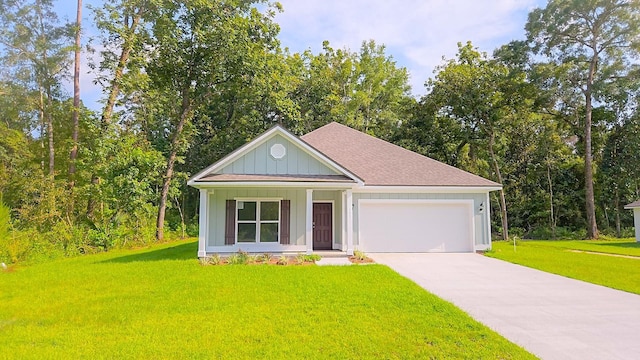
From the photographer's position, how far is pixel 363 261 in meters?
11.9

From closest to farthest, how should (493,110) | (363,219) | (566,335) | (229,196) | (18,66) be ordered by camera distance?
(566,335) < (229,196) < (363,219) < (18,66) < (493,110)

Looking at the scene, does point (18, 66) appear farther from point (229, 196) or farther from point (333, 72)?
point (333, 72)

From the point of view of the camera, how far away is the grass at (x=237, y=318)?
4.96 m

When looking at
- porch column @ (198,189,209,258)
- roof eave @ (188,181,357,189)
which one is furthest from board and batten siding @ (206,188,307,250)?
roof eave @ (188,181,357,189)

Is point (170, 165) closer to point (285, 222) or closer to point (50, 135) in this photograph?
point (50, 135)

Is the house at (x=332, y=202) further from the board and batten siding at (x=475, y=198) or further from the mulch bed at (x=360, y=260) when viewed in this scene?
the mulch bed at (x=360, y=260)

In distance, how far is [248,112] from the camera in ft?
96.0

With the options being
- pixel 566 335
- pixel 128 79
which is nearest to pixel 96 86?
pixel 128 79

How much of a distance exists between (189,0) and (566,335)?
22.5 meters

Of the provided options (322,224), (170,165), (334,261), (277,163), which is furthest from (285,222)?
(170,165)

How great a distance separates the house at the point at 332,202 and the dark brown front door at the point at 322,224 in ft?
0.13

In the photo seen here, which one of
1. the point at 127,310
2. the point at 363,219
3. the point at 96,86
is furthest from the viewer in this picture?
the point at 96,86

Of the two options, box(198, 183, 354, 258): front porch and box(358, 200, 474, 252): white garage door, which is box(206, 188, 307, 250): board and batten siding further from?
box(358, 200, 474, 252): white garage door

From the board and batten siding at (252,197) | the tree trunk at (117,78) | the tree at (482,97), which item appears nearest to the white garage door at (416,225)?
the board and batten siding at (252,197)
